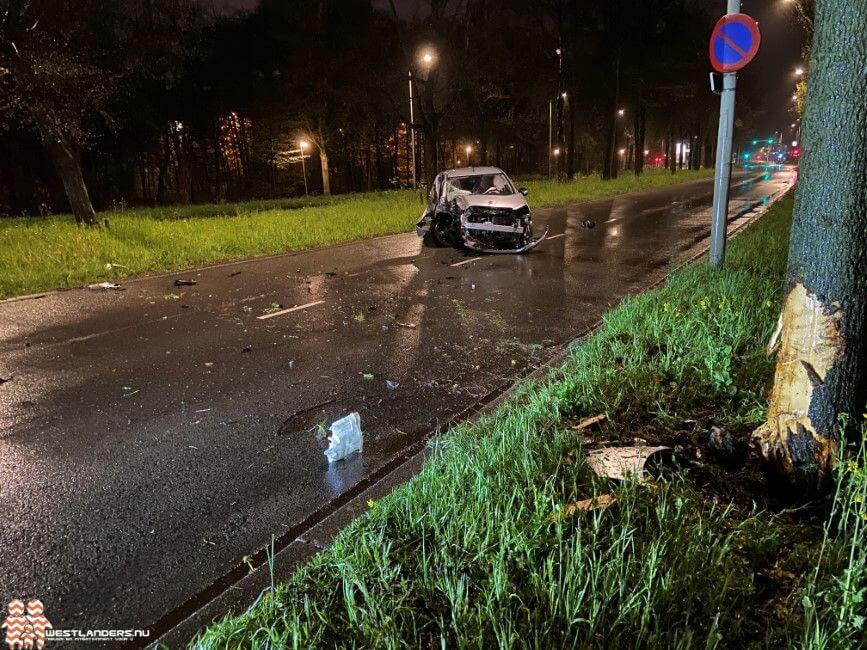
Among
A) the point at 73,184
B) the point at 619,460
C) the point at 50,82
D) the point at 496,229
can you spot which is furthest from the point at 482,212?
the point at 73,184

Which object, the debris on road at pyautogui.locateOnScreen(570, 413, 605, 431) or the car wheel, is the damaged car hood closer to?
the car wheel

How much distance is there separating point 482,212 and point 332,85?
85.9ft

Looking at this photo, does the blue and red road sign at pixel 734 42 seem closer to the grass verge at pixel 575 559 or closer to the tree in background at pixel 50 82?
the grass verge at pixel 575 559

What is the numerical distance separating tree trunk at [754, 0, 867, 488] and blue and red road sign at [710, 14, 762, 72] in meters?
5.51

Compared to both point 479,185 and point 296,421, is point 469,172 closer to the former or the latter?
point 479,185

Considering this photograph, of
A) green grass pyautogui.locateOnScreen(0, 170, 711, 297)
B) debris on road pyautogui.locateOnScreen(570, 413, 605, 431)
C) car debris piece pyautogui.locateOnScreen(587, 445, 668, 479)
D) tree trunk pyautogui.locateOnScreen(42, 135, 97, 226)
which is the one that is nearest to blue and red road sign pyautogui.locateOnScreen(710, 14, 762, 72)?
debris on road pyautogui.locateOnScreen(570, 413, 605, 431)

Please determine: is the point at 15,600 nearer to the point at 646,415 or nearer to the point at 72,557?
the point at 72,557

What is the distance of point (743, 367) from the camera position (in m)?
4.76

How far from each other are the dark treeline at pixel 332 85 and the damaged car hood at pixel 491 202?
12256 millimetres

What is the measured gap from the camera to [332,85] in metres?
35.3

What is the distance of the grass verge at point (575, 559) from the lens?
229 centimetres

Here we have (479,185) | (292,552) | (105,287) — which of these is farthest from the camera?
(479,185)

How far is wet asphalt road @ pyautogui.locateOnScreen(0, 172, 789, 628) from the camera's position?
328cm

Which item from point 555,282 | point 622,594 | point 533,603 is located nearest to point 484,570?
point 533,603
